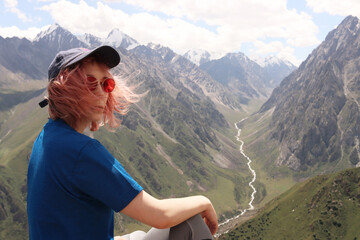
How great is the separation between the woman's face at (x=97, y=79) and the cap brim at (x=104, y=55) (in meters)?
0.21

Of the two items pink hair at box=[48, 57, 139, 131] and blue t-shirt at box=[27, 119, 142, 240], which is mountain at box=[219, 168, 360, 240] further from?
pink hair at box=[48, 57, 139, 131]

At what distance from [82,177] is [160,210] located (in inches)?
67.8

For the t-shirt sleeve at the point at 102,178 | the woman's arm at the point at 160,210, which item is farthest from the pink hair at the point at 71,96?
the woman's arm at the point at 160,210

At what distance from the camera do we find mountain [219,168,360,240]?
143375mm

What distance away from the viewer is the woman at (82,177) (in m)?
5.35

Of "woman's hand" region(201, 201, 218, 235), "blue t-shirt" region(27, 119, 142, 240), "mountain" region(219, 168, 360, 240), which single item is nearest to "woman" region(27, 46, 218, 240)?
"blue t-shirt" region(27, 119, 142, 240)

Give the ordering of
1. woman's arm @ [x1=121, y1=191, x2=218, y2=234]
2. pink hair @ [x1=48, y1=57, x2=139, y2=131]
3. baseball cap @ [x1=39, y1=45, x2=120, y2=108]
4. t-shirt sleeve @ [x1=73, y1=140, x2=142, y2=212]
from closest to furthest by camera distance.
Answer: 1. t-shirt sleeve @ [x1=73, y1=140, x2=142, y2=212]
2. woman's arm @ [x1=121, y1=191, x2=218, y2=234]
3. pink hair @ [x1=48, y1=57, x2=139, y2=131]
4. baseball cap @ [x1=39, y1=45, x2=120, y2=108]

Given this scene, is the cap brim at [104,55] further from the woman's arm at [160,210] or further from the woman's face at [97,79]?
the woman's arm at [160,210]

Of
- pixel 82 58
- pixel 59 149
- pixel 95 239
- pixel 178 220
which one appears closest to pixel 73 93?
pixel 82 58

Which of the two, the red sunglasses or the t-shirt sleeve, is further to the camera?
the red sunglasses

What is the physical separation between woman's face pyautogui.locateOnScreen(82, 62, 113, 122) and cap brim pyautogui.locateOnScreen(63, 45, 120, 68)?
21 cm

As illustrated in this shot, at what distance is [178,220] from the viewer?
6.35 metres

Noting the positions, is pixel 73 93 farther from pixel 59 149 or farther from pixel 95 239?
pixel 95 239

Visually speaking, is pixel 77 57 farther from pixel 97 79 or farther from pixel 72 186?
pixel 72 186
